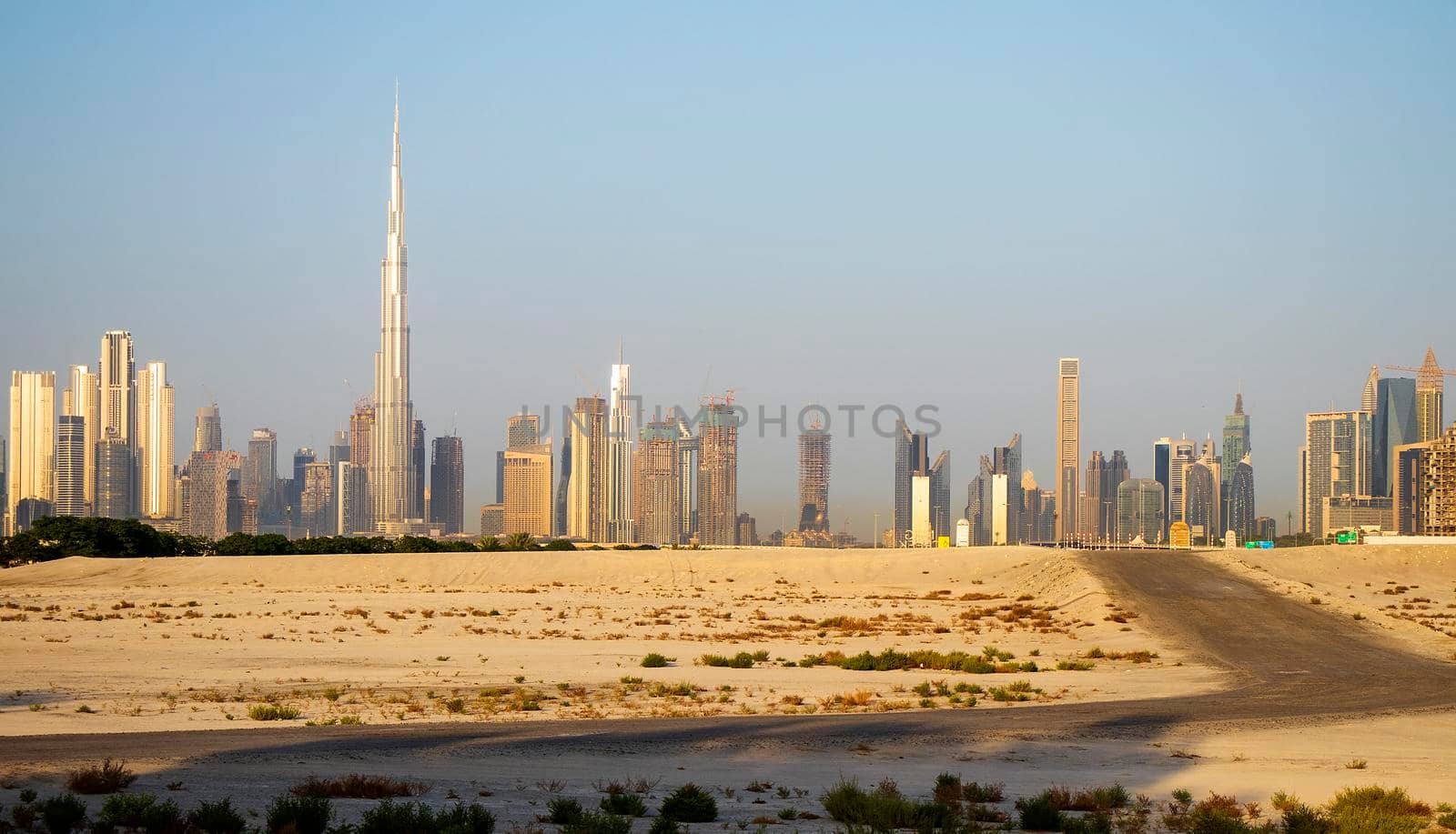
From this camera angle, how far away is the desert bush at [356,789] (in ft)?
54.1

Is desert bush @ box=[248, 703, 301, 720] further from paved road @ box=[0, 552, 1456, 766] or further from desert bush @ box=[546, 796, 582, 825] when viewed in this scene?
desert bush @ box=[546, 796, 582, 825]

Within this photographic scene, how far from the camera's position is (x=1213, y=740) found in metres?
23.5

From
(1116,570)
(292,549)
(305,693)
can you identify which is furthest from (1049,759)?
(292,549)

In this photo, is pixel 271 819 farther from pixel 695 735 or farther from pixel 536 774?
pixel 695 735

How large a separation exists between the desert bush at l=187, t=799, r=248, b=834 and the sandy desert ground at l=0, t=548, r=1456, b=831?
5.25 feet

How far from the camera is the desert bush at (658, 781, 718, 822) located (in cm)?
1595

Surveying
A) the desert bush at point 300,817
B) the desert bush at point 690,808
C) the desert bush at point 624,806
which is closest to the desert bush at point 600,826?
the desert bush at point 624,806

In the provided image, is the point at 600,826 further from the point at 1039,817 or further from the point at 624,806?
the point at 1039,817

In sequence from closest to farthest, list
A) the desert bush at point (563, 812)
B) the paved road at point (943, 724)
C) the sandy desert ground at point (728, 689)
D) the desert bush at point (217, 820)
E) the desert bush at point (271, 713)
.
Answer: the desert bush at point (217, 820) < the desert bush at point (563, 812) < the sandy desert ground at point (728, 689) < the paved road at point (943, 724) < the desert bush at point (271, 713)

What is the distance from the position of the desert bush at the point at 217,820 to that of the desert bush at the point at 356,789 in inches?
66.8

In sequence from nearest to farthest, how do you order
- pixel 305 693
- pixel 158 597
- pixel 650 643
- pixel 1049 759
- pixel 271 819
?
pixel 271 819
pixel 1049 759
pixel 305 693
pixel 650 643
pixel 158 597

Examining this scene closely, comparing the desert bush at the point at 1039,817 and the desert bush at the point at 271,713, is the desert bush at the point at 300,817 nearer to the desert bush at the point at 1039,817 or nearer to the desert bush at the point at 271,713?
the desert bush at the point at 1039,817

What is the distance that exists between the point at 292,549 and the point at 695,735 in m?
82.4

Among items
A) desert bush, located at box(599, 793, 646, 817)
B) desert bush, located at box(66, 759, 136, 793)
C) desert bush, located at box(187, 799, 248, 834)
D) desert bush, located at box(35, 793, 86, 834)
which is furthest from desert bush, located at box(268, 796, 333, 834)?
desert bush, located at box(599, 793, 646, 817)
